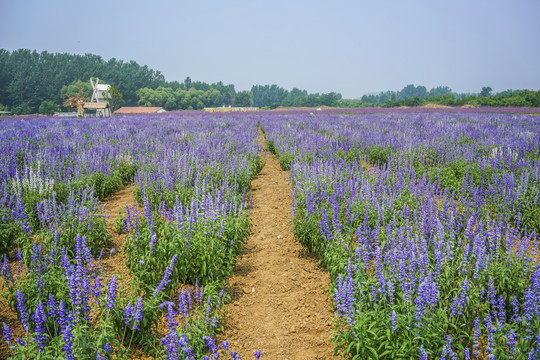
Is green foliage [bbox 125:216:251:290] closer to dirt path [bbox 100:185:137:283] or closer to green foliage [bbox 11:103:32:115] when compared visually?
dirt path [bbox 100:185:137:283]

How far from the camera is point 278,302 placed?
14.7ft

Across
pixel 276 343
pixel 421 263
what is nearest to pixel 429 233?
pixel 421 263

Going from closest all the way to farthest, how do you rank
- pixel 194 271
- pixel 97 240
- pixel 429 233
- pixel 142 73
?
pixel 194 271
pixel 429 233
pixel 97 240
pixel 142 73

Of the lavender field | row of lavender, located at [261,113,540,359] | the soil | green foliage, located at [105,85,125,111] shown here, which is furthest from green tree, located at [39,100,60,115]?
row of lavender, located at [261,113,540,359]

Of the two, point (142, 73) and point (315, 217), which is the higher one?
point (142, 73)

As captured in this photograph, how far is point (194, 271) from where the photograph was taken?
4.45 meters

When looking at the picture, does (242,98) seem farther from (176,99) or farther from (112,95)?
(112,95)

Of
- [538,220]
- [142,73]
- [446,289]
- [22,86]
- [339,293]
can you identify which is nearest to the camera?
[339,293]

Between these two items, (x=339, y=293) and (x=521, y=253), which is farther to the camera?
(x=521, y=253)

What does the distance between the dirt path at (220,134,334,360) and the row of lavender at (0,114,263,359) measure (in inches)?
12.6

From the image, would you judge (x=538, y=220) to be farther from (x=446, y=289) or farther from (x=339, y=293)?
(x=339, y=293)

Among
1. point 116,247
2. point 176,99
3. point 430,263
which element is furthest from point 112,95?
point 176,99

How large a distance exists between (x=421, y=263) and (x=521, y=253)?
1467mm

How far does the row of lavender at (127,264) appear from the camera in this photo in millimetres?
2834
